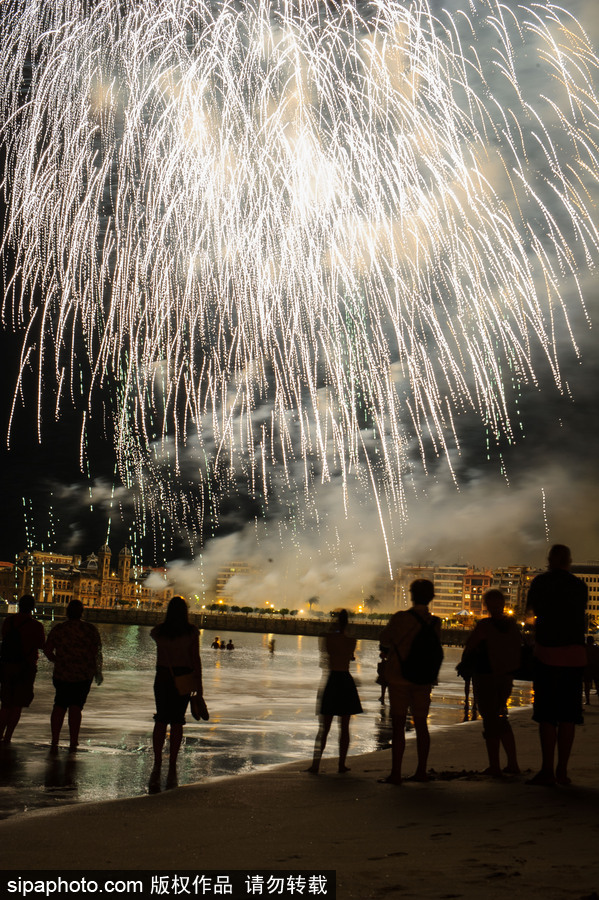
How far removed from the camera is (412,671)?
657 centimetres

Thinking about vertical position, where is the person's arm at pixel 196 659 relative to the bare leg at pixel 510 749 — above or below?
above

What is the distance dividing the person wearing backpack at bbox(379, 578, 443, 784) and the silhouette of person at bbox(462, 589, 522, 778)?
0.51 metres

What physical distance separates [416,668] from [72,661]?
418 centimetres

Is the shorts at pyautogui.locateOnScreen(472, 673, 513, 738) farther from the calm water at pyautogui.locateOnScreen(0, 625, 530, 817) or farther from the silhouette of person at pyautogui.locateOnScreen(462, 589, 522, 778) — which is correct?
the calm water at pyautogui.locateOnScreen(0, 625, 530, 817)

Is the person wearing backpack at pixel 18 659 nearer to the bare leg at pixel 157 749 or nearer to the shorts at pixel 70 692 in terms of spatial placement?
the shorts at pixel 70 692

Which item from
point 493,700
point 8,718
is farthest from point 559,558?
point 8,718

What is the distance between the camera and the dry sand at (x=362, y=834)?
12.4ft

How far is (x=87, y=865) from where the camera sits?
4277mm

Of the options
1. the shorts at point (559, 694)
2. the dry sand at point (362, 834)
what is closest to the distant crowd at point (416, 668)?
the shorts at point (559, 694)

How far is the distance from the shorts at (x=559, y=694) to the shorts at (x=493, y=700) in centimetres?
95

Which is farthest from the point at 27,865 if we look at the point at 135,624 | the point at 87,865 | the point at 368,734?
the point at 135,624

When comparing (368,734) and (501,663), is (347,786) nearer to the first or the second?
(501,663)

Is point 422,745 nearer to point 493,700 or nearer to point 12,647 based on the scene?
point 493,700

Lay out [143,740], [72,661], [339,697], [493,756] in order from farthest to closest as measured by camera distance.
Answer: [143,740] < [72,661] < [339,697] < [493,756]
